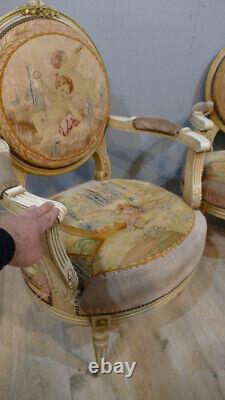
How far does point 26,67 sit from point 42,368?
102 centimetres

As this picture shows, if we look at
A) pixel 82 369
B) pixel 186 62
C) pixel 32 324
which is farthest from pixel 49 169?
pixel 186 62

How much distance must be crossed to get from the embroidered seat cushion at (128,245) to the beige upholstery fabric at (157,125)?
0.23m

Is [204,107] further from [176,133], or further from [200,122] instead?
[176,133]

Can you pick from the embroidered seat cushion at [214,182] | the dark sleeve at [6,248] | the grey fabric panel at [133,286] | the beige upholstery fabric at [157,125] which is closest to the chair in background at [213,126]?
the embroidered seat cushion at [214,182]

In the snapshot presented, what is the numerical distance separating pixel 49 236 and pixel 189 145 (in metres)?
0.64

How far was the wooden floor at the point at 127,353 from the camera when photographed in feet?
3.84

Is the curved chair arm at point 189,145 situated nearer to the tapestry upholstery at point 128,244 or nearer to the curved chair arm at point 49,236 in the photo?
the tapestry upholstery at point 128,244

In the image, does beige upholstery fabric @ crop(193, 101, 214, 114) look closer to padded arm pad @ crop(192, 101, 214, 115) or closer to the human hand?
padded arm pad @ crop(192, 101, 214, 115)

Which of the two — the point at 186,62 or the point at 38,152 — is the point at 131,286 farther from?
the point at 186,62

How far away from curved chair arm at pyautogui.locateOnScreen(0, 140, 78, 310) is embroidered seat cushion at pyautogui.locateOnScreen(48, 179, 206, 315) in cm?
6

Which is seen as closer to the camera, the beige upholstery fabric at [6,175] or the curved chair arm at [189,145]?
the beige upholstery fabric at [6,175]

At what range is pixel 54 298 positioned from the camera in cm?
100

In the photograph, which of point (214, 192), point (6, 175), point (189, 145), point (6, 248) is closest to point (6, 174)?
point (6, 175)

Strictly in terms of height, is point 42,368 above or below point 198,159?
below
